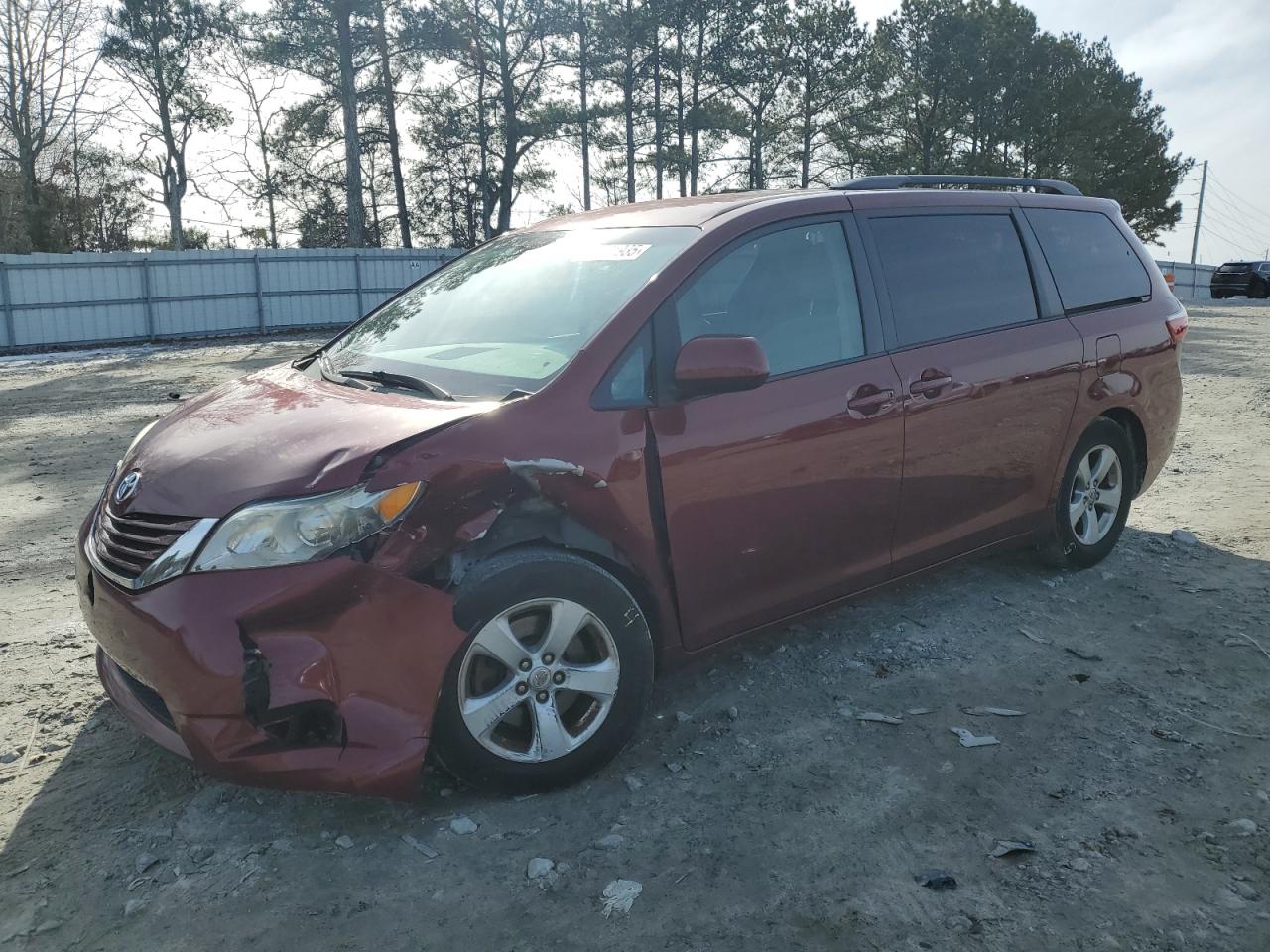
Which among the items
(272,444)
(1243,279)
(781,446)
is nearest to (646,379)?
A: (781,446)

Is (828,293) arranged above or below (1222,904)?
above

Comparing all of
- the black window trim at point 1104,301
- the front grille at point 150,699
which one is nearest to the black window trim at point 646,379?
the front grille at point 150,699

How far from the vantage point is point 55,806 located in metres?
2.99

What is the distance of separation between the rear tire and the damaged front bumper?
320 cm

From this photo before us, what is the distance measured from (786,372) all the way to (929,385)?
703 mm

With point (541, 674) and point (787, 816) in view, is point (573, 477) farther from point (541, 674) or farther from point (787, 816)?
point (787, 816)

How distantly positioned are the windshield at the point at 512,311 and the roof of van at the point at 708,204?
8cm

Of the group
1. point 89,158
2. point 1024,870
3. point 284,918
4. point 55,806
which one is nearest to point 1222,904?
point 1024,870

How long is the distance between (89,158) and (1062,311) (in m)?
36.2

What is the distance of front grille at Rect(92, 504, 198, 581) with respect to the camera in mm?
2750

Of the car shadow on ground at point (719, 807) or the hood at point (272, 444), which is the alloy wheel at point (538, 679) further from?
the hood at point (272, 444)

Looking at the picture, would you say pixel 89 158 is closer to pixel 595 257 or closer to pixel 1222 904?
pixel 595 257

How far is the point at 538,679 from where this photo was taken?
2.91m

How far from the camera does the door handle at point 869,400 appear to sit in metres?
3.61
